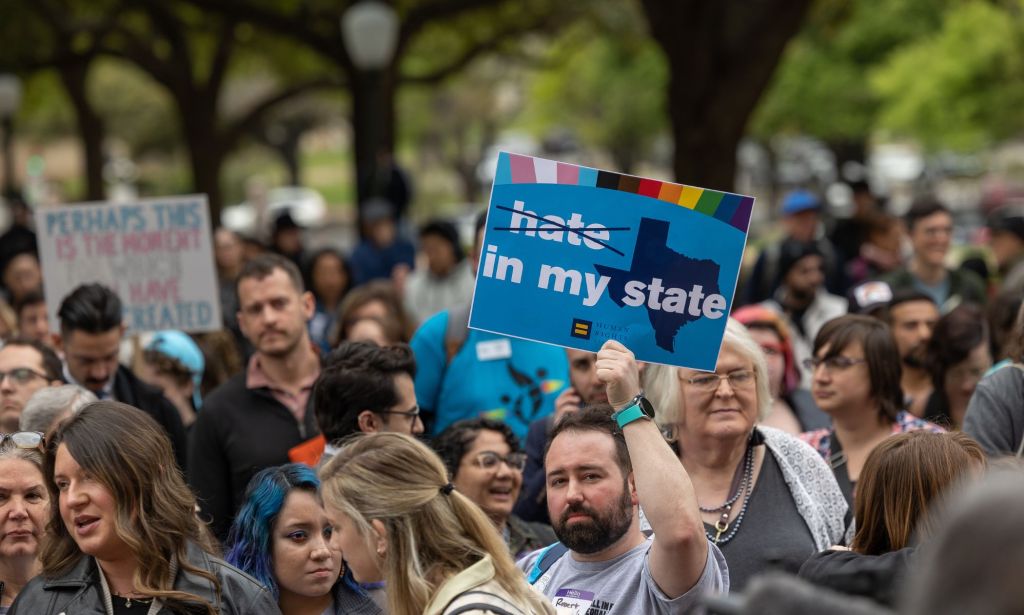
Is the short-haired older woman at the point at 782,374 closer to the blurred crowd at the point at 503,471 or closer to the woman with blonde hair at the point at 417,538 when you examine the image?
the blurred crowd at the point at 503,471

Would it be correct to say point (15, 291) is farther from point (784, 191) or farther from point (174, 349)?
point (784, 191)

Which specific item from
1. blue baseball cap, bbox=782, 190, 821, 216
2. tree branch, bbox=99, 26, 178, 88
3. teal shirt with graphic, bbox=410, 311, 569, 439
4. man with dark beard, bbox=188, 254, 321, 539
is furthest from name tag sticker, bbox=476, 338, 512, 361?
tree branch, bbox=99, 26, 178, 88

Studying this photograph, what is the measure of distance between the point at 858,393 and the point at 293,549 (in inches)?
105

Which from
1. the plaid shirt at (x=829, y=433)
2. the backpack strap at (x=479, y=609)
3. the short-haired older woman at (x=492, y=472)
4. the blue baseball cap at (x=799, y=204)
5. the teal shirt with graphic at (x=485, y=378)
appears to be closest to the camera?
the backpack strap at (x=479, y=609)

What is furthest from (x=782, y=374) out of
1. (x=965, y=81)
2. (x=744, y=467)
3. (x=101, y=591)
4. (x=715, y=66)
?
(x=965, y=81)

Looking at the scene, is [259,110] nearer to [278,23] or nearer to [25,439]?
[278,23]

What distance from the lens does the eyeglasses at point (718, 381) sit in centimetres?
491

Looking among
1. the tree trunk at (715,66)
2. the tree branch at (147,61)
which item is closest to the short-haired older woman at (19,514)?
the tree trunk at (715,66)

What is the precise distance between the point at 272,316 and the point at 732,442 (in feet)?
8.07

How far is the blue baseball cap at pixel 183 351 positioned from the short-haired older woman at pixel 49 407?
77.4 inches

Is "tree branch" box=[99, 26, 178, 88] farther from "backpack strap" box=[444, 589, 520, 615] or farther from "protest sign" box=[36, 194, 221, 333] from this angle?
"backpack strap" box=[444, 589, 520, 615]

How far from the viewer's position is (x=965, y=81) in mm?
30469

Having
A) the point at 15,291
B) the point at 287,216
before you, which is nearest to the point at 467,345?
the point at 15,291

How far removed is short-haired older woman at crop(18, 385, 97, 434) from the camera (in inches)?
208
